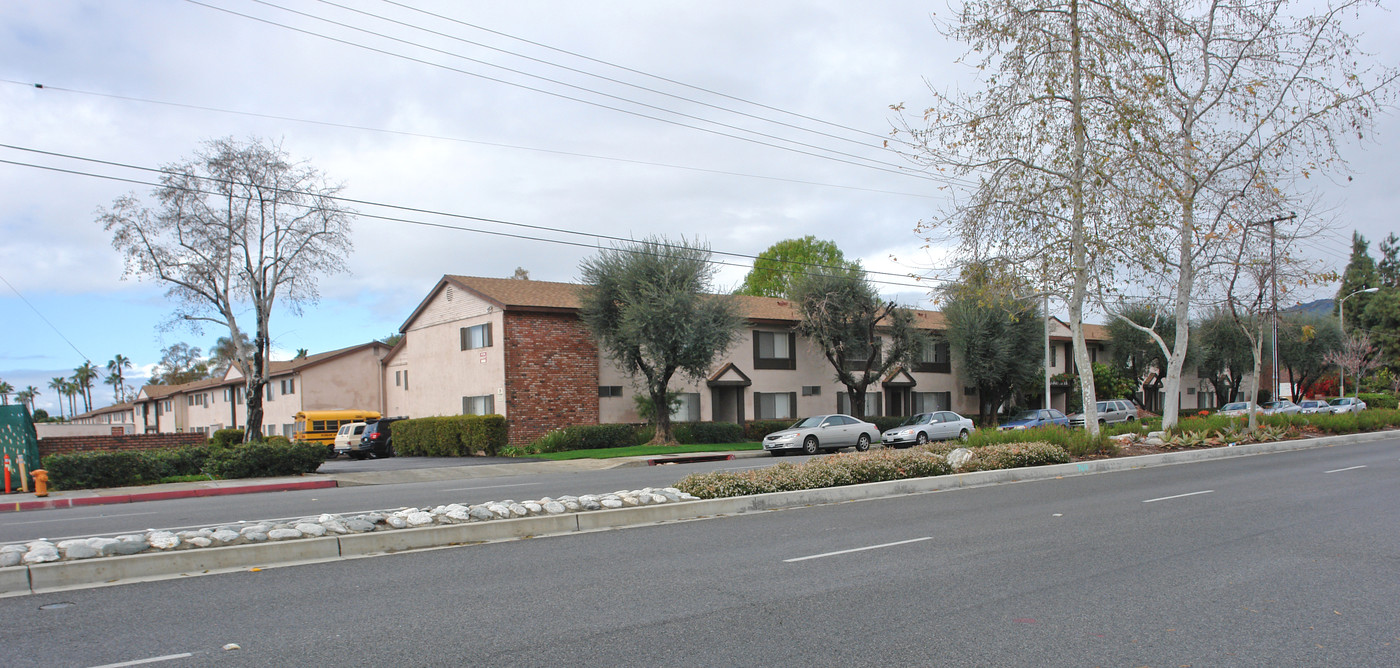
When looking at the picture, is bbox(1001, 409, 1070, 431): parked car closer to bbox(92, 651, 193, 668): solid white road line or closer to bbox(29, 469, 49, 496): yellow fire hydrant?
bbox(29, 469, 49, 496): yellow fire hydrant

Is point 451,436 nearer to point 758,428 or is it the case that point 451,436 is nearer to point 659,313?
point 659,313

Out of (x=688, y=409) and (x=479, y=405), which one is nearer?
(x=479, y=405)

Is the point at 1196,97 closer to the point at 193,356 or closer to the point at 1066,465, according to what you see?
the point at 1066,465

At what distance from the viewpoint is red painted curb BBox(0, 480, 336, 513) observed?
642 inches

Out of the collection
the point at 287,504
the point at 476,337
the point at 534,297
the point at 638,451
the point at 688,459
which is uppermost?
the point at 534,297

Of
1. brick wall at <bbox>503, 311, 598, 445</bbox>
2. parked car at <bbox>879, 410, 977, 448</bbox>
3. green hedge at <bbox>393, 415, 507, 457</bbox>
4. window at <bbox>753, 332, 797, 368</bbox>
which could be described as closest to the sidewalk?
Result: green hedge at <bbox>393, 415, 507, 457</bbox>

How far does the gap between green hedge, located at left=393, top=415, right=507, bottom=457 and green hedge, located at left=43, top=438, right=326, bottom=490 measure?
7.71 meters

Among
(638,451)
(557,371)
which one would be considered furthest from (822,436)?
(557,371)

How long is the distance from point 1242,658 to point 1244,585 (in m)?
2.19

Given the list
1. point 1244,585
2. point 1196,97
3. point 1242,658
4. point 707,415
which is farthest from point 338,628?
point 707,415

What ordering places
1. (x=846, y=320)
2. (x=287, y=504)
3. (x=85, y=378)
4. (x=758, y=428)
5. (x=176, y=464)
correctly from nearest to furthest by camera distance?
(x=287, y=504) → (x=176, y=464) → (x=758, y=428) → (x=846, y=320) → (x=85, y=378)

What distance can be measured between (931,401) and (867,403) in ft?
17.0

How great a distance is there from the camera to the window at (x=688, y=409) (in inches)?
1391

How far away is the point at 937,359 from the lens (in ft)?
149
